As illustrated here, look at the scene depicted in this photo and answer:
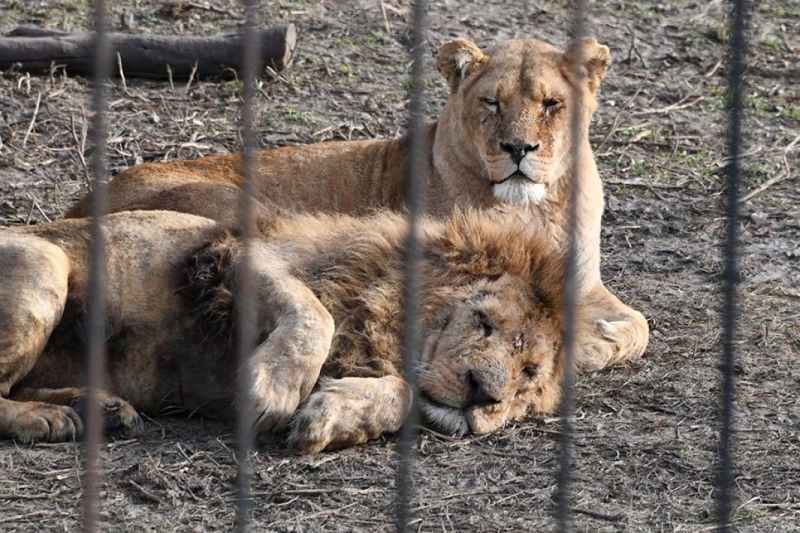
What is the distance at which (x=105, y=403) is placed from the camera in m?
4.54

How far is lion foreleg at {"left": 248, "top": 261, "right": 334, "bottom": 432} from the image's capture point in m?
4.29

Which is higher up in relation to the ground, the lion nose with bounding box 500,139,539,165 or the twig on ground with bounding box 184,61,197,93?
the lion nose with bounding box 500,139,539,165

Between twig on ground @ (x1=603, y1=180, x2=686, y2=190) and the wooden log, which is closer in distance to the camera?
twig on ground @ (x1=603, y1=180, x2=686, y2=190)

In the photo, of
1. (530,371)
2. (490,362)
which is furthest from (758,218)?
→ (490,362)

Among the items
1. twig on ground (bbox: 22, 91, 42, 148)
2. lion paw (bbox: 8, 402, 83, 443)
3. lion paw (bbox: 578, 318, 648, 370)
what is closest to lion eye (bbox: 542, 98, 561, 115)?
lion paw (bbox: 578, 318, 648, 370)

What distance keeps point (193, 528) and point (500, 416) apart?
127 centimetres

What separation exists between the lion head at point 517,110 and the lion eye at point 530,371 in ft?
5.15

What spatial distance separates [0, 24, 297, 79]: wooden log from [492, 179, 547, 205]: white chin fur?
7.92 ft

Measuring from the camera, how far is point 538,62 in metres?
6.30

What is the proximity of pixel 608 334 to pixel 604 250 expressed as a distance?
1.69m

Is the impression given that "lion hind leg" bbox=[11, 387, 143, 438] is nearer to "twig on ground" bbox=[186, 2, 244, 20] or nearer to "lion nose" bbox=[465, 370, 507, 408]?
"lion nose" bbox=[465, 370, 507, 408]

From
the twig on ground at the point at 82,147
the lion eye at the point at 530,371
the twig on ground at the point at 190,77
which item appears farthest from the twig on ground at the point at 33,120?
the lion eye at the point at 530,371

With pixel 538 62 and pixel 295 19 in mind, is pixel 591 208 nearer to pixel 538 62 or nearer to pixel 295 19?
pixel 538 62

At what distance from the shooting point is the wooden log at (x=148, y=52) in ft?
26.3
